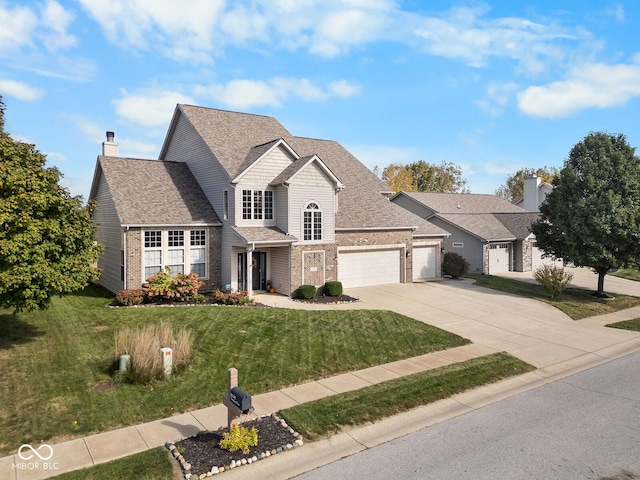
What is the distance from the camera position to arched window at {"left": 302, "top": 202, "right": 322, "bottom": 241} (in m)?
22.1

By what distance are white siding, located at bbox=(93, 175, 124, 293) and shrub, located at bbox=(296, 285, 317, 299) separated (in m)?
8.30

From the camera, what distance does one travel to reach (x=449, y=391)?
10453 millimetres

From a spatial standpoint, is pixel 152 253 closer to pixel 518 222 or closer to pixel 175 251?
pixel 175 251

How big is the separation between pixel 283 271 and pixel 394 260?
26.1 ft

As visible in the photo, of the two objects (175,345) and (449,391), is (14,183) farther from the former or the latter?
(449,391)

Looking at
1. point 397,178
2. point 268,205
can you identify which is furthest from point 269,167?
point 397,178

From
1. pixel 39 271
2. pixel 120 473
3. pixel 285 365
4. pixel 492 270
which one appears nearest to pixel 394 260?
pixel 492 270

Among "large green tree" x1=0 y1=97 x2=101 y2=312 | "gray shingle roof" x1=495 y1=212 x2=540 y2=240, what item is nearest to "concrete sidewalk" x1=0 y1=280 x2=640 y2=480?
"large green tree" x1=0 y1=97 x2=101 y2=312

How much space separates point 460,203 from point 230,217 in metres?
24.6

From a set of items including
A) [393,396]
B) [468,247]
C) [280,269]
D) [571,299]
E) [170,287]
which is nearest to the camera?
[393,396]

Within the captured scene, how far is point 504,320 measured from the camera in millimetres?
18203

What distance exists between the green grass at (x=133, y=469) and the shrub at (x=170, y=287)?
1191 centimetres

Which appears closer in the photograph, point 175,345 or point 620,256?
point 175,345

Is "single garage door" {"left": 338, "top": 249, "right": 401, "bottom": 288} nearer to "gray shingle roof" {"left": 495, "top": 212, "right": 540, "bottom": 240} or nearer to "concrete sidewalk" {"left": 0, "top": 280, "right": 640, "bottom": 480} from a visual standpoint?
"concrete sidewalk" {"left": 0, "top": 280, "right": 640, "bottom": 480}
